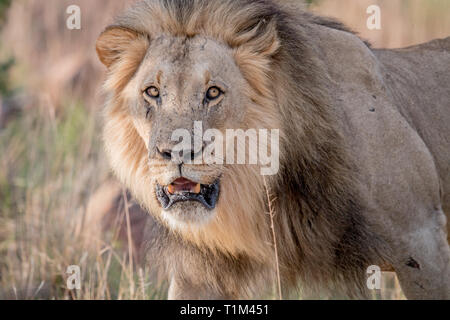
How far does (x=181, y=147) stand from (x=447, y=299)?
193 centimetres

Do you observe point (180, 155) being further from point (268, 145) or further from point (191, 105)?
point (268, 145)

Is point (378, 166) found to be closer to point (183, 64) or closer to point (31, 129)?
point (183, 64)

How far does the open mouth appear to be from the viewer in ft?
12.3

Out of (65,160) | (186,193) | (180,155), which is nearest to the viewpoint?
(180,155)

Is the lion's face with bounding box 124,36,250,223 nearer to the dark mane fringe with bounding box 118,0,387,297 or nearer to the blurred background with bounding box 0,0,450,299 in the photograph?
the dark mane fringe with bounding box 118,0,387,297

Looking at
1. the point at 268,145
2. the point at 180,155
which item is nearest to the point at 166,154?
the point at 180,155

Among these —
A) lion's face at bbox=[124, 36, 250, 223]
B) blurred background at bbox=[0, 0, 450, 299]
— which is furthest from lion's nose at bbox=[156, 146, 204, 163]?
blurred background at bbox=[0, 0, 450, 299]

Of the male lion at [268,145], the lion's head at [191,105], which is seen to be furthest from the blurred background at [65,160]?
the male lion at [268,145]

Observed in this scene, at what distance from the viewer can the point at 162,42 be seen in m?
4.11

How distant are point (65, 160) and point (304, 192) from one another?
17.8 feet

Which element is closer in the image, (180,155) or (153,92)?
(180,155)

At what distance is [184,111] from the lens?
12.5 ft

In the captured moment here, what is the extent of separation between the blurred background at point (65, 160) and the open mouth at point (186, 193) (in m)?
1.24
